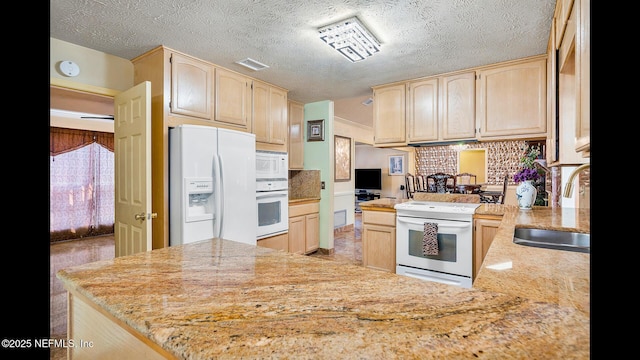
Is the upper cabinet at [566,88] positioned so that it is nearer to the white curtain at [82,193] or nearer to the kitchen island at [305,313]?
the kitchen island at [305,313]

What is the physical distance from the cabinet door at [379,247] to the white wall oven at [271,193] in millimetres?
1015

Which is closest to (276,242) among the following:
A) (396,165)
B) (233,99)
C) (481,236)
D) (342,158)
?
(233,99)

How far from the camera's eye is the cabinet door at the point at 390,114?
3.56 m

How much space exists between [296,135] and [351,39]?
2.25 meters

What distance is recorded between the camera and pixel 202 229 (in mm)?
2660

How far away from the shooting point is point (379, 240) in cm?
330

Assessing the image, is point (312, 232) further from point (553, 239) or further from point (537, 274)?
point (537, 274)

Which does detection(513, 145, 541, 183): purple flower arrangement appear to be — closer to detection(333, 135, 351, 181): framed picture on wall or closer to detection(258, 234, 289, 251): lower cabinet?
detection(258, 234, 289, 251): lower cabinet

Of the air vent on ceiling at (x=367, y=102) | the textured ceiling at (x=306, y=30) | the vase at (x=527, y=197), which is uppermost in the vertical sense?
the air vent on ceiling at (x=367, y=102)

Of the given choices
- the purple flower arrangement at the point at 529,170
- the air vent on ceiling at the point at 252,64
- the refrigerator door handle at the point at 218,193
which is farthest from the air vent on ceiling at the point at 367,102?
the refrigerator door handle at the point at 218,193

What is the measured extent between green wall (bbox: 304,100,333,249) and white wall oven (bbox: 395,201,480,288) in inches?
59.4

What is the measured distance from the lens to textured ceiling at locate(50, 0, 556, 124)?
6.57 ft

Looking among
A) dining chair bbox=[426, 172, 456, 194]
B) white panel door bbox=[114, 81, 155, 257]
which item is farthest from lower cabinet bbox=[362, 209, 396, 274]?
white panel door bbox=[114, 81, 155, 257]
